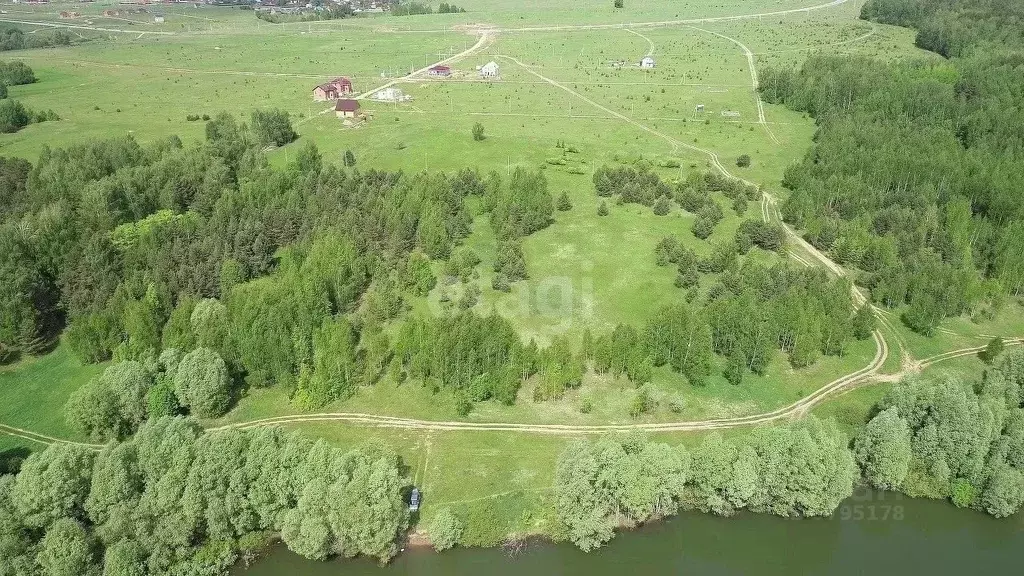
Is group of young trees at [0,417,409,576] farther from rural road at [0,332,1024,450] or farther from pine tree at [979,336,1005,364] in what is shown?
pine tree at [979,336,1005,364]

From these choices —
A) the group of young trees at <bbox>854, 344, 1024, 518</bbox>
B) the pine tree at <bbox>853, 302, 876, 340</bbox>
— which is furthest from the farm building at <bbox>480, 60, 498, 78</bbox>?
the group of young trees at <bbox>854, 344, 1024, 518</bbox>

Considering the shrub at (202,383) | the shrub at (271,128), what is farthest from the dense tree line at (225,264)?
the shrub at (271,128)

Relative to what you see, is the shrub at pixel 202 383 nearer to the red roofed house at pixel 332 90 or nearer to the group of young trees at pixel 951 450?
the group of young trees at pixel 951 450

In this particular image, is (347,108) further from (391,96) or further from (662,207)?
(662,207)

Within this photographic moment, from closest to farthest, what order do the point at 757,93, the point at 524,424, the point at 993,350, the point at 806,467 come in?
the point at 806,467 < the point at 524,424 < the point at 993,350 < the point at 757,93

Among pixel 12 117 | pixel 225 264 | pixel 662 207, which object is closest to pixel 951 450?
pixel 662 207

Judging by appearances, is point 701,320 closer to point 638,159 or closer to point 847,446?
point 847,446

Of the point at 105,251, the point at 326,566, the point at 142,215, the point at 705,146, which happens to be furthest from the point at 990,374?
the point at 142,215
